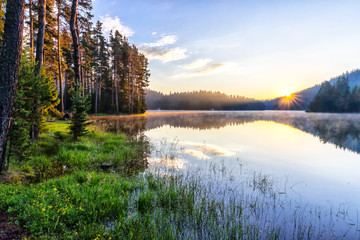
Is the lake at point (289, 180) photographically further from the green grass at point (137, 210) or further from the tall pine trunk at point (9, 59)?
the tall pine trunk at point (9, 59)

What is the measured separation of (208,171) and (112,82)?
159 ft

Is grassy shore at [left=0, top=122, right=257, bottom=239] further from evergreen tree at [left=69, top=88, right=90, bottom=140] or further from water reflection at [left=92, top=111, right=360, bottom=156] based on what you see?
water reflection at [left=92, top=111, right=360, bottom=156]

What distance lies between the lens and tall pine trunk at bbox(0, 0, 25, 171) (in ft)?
18.5

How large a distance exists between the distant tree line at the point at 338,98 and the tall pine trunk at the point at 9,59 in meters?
111

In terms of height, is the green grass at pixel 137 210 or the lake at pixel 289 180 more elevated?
the green grass at pixel 137 210

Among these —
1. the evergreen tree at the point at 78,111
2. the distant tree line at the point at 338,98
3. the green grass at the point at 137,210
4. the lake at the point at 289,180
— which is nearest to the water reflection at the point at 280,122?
the lake at the point at 289,180

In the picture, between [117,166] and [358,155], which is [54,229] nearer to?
[117,166]

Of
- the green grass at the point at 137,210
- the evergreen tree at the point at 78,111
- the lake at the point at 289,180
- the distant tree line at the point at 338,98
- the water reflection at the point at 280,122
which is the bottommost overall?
the lake at the point at 289,180

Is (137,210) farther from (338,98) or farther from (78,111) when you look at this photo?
(338,98)

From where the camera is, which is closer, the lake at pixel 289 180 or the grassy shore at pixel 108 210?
the grassy shore at pixel 108 210

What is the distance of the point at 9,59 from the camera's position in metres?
5.69

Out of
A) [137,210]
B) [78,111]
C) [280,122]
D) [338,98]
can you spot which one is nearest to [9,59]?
[137,210]

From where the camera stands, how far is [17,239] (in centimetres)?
343

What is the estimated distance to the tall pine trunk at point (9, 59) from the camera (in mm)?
5648
